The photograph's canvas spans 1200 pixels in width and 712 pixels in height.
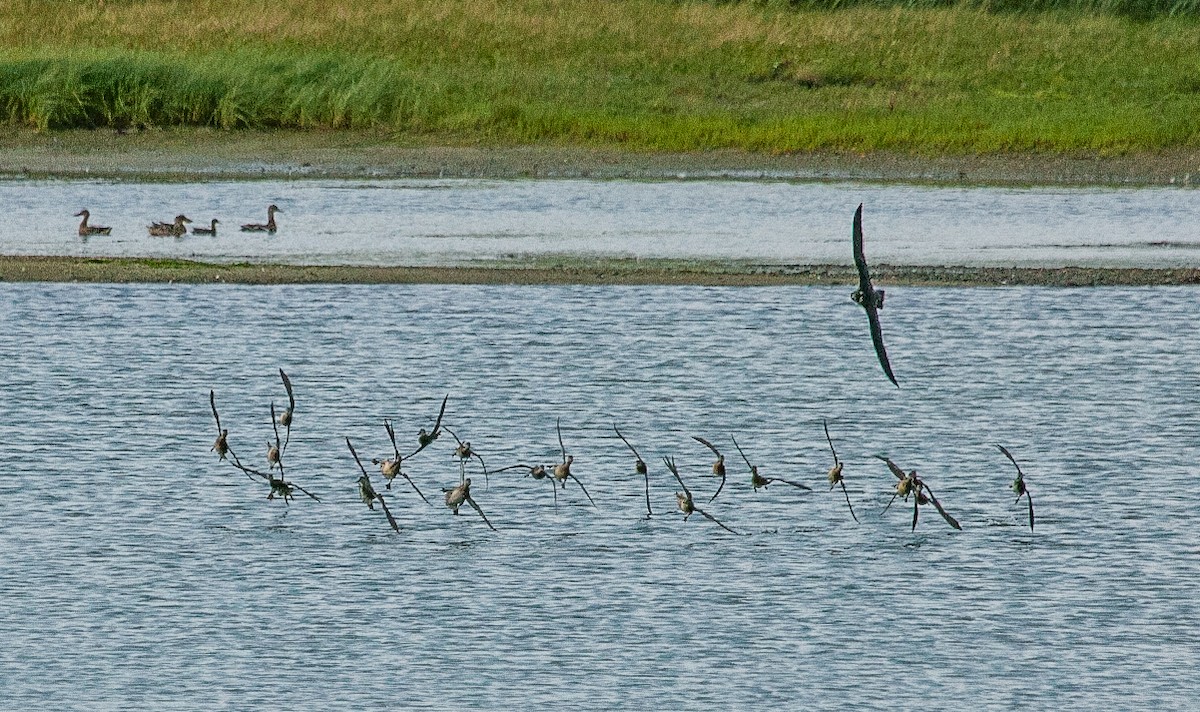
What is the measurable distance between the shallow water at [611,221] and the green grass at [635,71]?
2.56m

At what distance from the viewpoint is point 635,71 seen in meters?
31.3

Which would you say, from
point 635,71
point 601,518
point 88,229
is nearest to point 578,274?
point 88,229

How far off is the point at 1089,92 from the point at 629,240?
1104cm

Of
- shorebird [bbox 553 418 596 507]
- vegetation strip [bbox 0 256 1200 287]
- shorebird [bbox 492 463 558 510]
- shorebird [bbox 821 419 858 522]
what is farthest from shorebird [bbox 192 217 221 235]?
shorebird [bbox 821 419 858 522]

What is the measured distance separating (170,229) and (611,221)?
4.46 m

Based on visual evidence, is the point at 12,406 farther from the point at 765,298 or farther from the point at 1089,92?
the point at 1089,92

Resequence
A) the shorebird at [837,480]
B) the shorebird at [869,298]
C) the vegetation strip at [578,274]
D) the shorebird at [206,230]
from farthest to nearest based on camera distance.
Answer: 1. the shorebird at [206,230]
2. the vegetation strip at [578,274]
3. the shorebird at [837,480]
4. the shorebird at [869,298]

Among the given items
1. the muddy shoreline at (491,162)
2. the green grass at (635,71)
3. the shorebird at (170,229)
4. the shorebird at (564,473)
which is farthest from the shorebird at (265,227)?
Result: the shorebird at (564,473)

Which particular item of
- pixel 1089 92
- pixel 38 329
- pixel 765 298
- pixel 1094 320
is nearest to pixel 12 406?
pixel 38 329

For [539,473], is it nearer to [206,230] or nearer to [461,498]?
[461,498]

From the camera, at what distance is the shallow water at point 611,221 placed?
68.4 ft

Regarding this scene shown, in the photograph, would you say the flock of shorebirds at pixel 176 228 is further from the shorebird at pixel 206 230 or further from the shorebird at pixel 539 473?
the shorebird at pixel 539 473

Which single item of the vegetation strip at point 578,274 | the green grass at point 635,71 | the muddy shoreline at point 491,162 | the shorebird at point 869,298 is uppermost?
the green grass at point 635,71

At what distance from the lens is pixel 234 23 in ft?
109
